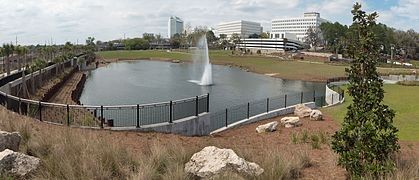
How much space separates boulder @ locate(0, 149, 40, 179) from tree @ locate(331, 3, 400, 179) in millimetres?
5772

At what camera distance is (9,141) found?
308 inches

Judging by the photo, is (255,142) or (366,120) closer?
(366,120)

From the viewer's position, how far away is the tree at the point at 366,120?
7559 mm

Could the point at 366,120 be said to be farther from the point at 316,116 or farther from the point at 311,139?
the point at 316,116

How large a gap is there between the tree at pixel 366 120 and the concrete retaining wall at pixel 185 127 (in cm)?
847

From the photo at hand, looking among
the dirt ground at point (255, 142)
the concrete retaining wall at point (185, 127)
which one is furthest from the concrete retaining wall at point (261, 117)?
the concrete retaining wall at point (185, 127)

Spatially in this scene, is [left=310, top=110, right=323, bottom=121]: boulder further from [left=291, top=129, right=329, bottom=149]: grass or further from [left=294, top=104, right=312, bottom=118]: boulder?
[left=291, top=129, right=329, bottom=149]: grass

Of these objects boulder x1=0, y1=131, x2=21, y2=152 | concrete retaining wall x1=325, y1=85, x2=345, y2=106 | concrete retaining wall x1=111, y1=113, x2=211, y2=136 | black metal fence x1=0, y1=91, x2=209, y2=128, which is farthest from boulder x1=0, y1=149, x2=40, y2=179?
concrete retaining wall x1=325, y1=85, x2=345, y2=106

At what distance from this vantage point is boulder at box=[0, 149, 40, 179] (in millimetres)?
6520

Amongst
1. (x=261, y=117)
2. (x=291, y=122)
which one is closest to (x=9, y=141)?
(x=291, y=122)

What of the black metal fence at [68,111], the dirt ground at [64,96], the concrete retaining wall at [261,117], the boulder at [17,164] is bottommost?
the concrete retaining wall at [261,117]

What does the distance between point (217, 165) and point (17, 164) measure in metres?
3.43

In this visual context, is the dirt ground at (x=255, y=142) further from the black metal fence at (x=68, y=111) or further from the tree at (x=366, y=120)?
the black metal fence at (x=68, y=111)

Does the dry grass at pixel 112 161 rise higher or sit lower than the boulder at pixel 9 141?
lower
